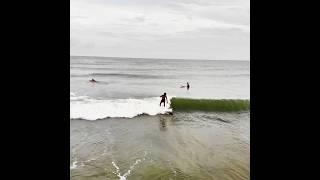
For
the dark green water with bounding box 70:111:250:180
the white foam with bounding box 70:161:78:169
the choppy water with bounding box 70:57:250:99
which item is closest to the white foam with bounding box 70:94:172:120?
the dark green water with bounding box 70:111:250:180

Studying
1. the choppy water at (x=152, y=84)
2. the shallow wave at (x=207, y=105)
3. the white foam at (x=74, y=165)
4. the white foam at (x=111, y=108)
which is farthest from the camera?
the choppy water at (x=152, y=84)

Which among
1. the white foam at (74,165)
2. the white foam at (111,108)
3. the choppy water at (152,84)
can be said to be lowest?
the white foam at (74,165)

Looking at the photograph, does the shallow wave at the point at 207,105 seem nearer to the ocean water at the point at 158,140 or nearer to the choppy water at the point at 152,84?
the ocean water at the point at 158,140

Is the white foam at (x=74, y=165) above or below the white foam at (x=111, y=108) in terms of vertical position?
below

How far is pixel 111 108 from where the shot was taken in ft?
55.4

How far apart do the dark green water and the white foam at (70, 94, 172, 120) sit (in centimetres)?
93

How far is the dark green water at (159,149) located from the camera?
7785 millimetres

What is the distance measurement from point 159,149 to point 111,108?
7.38 metres

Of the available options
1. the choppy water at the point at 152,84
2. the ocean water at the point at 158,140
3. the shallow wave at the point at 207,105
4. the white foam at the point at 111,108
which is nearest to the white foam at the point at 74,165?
the ocean water at the point at 158,140

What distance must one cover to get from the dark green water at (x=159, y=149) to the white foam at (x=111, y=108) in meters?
0.93

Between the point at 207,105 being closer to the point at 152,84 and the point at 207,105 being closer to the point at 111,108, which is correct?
the point at 111,108
